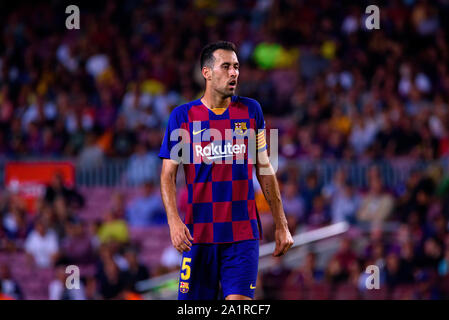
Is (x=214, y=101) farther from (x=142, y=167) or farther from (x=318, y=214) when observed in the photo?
(x=142, y=167)

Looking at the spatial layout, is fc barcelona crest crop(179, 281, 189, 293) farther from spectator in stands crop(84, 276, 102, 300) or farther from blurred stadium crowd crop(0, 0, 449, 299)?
spectator in stands crop(84, 276, 102, 300)

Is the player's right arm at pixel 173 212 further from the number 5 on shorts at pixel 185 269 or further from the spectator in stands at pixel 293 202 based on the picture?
the spectator in stands at pixel 293 202

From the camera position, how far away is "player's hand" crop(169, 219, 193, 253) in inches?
207

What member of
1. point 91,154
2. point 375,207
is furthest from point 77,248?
point 375,207

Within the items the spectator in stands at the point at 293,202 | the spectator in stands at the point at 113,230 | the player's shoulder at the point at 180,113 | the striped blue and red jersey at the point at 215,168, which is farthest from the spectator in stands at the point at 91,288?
the player's shoulder at the point at 180,113

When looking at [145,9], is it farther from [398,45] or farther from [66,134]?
[398,45]

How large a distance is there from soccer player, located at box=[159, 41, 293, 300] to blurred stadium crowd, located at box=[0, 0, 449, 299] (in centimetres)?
569

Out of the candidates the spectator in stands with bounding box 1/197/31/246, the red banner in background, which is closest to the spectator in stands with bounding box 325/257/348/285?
the red banner in background

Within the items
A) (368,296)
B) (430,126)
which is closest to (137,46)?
(430,126)

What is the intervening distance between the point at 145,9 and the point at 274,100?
4.67 m

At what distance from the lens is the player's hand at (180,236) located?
5.26 meters

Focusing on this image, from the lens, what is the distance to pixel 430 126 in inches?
527

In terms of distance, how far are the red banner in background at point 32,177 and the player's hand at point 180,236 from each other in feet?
28.4

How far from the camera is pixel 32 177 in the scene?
13.8m
